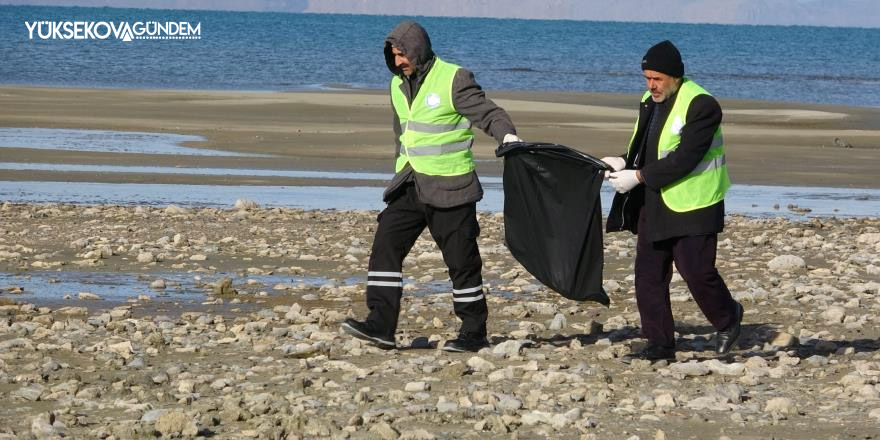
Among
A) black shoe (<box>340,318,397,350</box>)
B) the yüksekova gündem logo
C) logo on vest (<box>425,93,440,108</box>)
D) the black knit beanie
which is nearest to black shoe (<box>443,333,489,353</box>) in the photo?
black shoe (<box>340,318,397,350</box>)

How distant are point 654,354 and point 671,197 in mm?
881

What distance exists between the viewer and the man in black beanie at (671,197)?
7.69m

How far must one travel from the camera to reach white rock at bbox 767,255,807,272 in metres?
11.6

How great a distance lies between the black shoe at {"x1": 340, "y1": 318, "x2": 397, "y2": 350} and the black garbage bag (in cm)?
89

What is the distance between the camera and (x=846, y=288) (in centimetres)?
1066

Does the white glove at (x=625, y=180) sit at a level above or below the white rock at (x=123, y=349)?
above

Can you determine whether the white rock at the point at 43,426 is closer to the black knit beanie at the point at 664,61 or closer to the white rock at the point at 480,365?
the white rock at the point at 480,365

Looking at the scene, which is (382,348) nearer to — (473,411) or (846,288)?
(473,411)

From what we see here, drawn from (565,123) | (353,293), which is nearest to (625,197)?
(353,293)

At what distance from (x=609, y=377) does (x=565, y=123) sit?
A: 76.6ft

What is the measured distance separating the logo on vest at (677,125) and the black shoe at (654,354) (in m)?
1.18

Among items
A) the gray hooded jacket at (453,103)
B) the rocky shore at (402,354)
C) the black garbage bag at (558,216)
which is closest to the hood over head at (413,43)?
the gray hooded jacket at (453,103)

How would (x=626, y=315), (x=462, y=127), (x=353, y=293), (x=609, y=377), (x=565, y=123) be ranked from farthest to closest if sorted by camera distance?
(x=565, y=123)
(x=353, y=293)
(x=626, y=315)
(x=462, y=127)
(x=609, y=377)

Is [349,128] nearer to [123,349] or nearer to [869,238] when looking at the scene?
[869,238]
